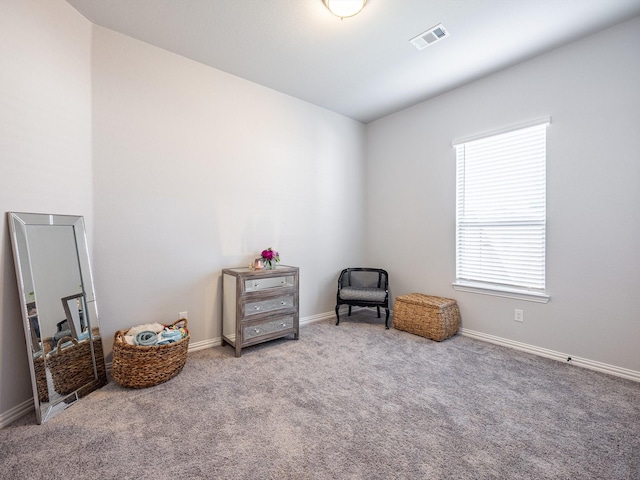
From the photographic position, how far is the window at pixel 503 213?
282 centimetres

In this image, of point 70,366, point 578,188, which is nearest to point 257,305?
point 70,366

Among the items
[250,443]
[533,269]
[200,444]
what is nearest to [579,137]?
[533,269]

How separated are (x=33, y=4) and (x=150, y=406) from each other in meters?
2.75

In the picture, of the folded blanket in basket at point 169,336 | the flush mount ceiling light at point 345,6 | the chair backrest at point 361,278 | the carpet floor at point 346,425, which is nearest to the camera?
the carpet floor at point 346,425

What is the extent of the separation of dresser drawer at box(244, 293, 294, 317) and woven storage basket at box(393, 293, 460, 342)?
53.3 inches

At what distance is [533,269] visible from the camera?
286cm

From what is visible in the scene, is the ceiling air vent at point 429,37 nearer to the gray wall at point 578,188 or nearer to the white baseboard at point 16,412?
the gray wall at point 578,188

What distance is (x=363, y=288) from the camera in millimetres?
3928

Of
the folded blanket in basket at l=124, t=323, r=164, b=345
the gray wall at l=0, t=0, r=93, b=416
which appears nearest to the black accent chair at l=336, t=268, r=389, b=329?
the folded blanket in basket at l=124, t=323, r=164, b=345

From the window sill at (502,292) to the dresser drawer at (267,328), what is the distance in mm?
2009

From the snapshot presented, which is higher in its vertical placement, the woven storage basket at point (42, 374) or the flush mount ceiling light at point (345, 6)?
the flush mount ceiling light at point (345, 6)

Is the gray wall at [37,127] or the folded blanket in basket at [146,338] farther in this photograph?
the folded blanket in basket at [146,338]

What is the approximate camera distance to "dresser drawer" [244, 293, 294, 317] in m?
2.81

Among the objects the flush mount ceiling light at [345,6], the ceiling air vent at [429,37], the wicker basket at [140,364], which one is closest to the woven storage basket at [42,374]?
the wicker basket at [140,364]
